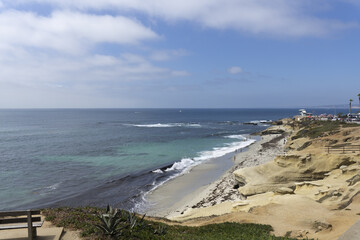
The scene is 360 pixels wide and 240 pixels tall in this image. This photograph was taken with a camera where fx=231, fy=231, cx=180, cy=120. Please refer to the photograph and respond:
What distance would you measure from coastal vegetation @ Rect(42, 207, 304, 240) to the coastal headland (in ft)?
5.05

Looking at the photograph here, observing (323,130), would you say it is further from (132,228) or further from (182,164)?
(132,228)

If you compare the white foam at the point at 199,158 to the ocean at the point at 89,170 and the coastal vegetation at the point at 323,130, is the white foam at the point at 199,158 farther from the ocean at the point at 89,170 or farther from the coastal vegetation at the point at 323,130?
the coastal vegetation at the point at 323,130

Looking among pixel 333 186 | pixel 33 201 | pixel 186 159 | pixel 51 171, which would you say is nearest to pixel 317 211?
pixel 333 186

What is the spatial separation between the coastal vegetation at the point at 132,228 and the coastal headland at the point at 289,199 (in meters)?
1.54

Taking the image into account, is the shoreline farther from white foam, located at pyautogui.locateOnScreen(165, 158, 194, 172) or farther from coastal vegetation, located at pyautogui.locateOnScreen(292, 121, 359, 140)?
coastal vegetation, located at pyautogui.locateOnScreen(292, 121, 359, 140)

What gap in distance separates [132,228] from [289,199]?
10824mm

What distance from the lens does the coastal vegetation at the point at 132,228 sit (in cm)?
744

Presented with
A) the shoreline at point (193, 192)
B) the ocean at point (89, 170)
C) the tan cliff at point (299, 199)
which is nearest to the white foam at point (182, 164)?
the ocean at point (89, 170)

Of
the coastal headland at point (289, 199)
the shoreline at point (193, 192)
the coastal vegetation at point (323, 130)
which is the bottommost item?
the shoreline at point (193, 192)

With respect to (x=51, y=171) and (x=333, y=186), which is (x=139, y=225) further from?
(x=51, y=171)

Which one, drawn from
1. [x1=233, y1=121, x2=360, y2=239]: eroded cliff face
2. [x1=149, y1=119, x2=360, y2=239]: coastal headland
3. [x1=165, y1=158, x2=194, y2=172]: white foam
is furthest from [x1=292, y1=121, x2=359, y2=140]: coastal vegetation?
[x1=165, y1=158, x2=194, y2=172]: white foam

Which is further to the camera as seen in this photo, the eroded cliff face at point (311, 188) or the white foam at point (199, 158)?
the white foam at point (199, 158)

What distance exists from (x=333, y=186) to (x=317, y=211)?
16.2ft

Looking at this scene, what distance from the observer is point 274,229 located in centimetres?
1081
